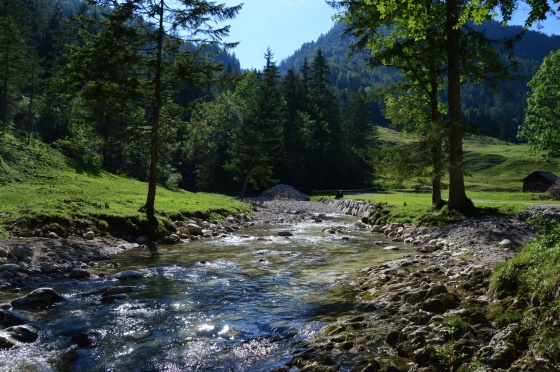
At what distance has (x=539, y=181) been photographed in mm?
55812

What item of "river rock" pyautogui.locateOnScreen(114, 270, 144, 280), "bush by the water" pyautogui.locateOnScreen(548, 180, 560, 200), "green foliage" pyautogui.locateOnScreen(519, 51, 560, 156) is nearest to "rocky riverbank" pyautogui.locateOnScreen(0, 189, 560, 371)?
"river rock" pyautogui.locateOnScreen(114, 270, 144, 280)

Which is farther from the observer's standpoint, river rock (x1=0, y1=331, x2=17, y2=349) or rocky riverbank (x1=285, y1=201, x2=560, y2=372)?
river rock (x1=0, y1=331, x2=17, y2=349)

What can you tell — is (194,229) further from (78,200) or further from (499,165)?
(499,165)

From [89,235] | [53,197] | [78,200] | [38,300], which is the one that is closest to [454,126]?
[89,235]

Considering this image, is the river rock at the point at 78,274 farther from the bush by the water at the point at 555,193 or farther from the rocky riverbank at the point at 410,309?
the bush by the water at the point at 555,193

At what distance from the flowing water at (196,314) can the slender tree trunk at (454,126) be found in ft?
22.4

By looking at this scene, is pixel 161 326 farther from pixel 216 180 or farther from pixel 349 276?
pixel 216 180

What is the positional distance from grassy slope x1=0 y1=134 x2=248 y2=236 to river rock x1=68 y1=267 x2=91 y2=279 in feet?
12.7

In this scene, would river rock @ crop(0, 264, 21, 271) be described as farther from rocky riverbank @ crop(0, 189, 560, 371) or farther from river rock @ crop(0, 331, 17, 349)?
river rock @ crop(0, 331, 17, 349)

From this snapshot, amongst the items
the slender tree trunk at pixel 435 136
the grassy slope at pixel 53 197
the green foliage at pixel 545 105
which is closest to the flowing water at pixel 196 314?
the grassy slope at pixel 53 197

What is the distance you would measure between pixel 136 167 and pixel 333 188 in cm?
3798

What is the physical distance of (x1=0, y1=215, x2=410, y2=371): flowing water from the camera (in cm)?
582

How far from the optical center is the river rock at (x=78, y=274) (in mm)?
10578

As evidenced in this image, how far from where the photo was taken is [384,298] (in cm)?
816
